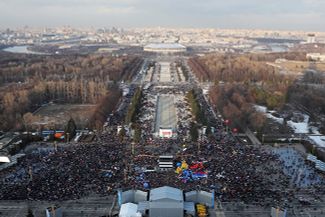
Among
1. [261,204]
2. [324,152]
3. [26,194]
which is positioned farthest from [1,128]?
[324,152]

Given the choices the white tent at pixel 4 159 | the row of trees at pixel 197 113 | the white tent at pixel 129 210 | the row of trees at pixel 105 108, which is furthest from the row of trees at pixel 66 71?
the white tent at pixel 129 210

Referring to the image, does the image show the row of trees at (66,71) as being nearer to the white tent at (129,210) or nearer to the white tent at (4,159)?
the white tent at (4,159)

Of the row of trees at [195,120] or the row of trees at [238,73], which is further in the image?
the row of trees at [238,73]

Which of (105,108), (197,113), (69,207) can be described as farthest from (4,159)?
(197,113)

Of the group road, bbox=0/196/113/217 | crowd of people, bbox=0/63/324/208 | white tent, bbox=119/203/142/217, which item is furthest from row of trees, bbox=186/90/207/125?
white tent, bbox=119/203/142/217

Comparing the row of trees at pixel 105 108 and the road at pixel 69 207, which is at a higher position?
the row of trees at pixel 105 108

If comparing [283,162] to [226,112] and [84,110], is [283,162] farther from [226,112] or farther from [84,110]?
[84,110]

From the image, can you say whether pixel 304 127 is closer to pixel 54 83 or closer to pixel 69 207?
pixel 69 207

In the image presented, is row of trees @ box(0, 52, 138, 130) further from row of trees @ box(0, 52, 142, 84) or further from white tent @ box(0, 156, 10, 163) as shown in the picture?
white tent @ box(0, 156, 10, 163)

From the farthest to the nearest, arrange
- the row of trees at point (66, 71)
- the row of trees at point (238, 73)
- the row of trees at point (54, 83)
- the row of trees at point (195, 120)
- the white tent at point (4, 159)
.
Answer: the row of trees at point (238, 73), the row of trees at point (66, 71), the row of trees at point (54, 83), the row of trees at point (195, 120), the white tent at point (4, 159)
